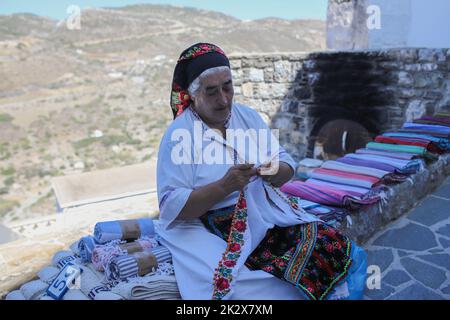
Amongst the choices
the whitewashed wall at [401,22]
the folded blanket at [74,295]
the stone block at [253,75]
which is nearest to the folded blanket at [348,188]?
the folded blanket at [74,295]

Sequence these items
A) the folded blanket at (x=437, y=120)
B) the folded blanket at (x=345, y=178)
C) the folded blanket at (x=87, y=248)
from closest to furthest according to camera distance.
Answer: the folded blanket at (x=87, y=248) < the folded blanket at (x=345, y=178) < the folded blanket at (x=437, y=120)

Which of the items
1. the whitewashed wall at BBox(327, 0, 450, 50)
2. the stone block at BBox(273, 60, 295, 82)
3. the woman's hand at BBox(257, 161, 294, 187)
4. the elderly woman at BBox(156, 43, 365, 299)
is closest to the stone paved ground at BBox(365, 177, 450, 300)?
the elderly woman at BBox(156, 43, 365, 299)

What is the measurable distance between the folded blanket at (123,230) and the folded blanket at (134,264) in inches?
11.1

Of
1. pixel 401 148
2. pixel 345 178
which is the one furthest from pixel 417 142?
pixel 345 178

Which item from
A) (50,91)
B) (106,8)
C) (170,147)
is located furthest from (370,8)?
(106,8)

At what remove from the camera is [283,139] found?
616 centimetres

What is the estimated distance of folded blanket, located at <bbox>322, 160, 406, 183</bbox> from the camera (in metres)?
3.08

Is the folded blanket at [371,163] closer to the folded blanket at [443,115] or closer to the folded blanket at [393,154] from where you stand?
the folded blanket at [393,154]

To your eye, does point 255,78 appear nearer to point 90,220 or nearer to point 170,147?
point 90,220

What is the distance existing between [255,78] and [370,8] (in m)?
2.51

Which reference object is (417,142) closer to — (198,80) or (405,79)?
(405,79)

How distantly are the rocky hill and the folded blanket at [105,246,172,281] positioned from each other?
14935mm

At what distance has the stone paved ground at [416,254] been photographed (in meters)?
2.17

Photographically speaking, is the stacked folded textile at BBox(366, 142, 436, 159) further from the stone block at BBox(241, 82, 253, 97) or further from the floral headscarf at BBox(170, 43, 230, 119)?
the stone block at BBox(241, 82, 253, 97)
